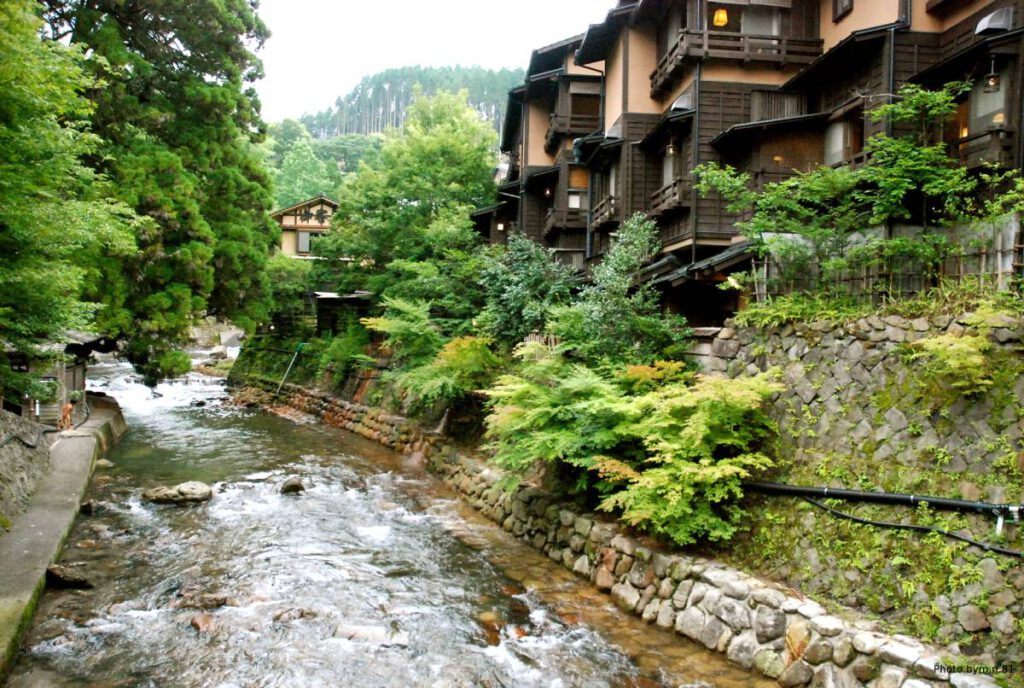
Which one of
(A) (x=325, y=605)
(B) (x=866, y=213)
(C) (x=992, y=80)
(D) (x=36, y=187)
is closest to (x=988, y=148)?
(C) (x=992, y=80)

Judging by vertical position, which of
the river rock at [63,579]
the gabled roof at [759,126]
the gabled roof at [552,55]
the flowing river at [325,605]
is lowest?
the flowing river at [325,605]

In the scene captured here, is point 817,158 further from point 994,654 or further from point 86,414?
point 86,414

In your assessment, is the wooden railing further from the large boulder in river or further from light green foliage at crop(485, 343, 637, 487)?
the large boulder in river

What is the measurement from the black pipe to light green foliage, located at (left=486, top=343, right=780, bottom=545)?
41cm

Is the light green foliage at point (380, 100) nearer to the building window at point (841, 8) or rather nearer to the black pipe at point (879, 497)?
the building window at point (841, 8)

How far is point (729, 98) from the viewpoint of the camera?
63.0ft

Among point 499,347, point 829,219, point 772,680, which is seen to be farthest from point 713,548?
point 499,347

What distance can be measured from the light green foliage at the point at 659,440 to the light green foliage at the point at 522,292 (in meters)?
6.67

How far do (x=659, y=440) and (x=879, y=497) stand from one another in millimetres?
3187

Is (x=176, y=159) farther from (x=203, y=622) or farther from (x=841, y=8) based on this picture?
(x=841, y=8)

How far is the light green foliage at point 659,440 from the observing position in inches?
399

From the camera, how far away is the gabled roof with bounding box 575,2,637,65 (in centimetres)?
2219

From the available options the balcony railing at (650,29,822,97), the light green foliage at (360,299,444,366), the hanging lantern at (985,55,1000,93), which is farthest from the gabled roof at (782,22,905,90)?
the light green foliage at (360,299,444,366)

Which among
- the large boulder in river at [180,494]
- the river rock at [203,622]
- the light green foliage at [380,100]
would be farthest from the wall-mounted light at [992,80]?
the light green foliage at [380,100]
